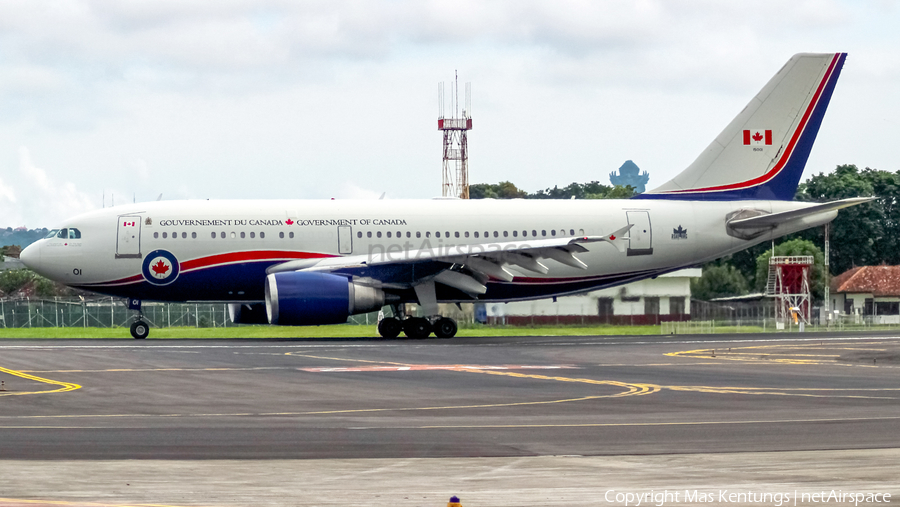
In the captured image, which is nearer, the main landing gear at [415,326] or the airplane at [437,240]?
the airplane at [437,240]

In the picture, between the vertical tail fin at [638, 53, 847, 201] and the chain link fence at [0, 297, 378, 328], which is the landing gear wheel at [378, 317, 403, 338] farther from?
the chain link fence at [0, 297, 378, 328]

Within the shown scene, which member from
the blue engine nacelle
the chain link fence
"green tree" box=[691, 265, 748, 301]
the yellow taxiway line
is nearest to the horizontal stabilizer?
the blue engine nacelle

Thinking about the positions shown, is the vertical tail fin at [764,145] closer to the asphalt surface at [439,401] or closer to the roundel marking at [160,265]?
the asphalt surface at [439,401]

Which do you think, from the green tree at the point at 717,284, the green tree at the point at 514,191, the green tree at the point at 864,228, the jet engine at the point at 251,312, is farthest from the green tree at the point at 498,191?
the jet engine at the point at 251,312

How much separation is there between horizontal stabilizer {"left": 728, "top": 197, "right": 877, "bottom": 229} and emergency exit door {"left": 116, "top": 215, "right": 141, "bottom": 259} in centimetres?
2107

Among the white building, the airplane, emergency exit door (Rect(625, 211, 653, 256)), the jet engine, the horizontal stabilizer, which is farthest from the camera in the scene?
the white building

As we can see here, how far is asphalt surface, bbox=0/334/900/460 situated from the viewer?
13.2 metres

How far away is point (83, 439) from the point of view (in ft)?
44.7

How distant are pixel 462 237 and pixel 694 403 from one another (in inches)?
860

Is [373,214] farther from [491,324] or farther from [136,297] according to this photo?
[491,324]

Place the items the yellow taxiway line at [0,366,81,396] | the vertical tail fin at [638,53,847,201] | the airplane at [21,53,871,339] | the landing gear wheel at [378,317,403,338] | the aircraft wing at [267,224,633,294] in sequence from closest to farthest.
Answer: the yellow taxiway line at [0,366,81,396] → the aircraft wing at [267,224,633,294] → the airplane at [21,53,871,339] → the landing gear wheel at [378,317,403,338] → the vertical tail fin at [638,53,847,201]

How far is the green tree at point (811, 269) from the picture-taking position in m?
59.9

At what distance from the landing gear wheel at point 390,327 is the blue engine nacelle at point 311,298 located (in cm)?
307

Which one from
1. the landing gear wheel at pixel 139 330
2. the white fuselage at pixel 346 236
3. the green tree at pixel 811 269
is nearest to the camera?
the white fuselage at pixel 346 236
